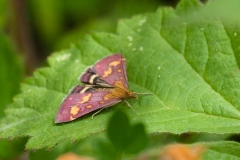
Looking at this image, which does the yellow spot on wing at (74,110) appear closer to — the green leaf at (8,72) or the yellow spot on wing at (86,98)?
the yellow spot on wing at (86,98)

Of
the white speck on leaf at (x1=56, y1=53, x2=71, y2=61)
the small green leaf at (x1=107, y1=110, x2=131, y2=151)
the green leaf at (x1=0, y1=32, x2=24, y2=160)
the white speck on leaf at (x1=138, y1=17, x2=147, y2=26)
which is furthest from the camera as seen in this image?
the green leaf at (x1=0, y1=32, x2=24, y2=160)

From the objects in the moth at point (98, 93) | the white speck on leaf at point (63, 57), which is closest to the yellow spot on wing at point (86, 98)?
the moth at point (98, 93)

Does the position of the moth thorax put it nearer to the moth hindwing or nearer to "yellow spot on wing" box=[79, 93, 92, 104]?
the moth hindwing

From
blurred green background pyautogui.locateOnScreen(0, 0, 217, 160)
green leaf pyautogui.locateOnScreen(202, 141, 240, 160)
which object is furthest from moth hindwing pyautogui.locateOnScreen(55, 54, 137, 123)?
blurred green background pyautogui.locateOnScreen(0, 0, 217, 160)

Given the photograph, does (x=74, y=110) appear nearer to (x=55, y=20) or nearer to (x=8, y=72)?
(x=8, y=72)

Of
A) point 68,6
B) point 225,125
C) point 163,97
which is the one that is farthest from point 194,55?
point 68,6

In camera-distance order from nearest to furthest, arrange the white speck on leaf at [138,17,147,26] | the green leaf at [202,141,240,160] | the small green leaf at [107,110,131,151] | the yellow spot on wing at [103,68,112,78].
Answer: the small green leaf at [107,110,131,151] < the green leaf at [202,141,240,160] < the yellow spot on wing at [103,68,112,78] < the white speck on leaf at [138,17,147,26]

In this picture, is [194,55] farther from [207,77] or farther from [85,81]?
[85,81]
